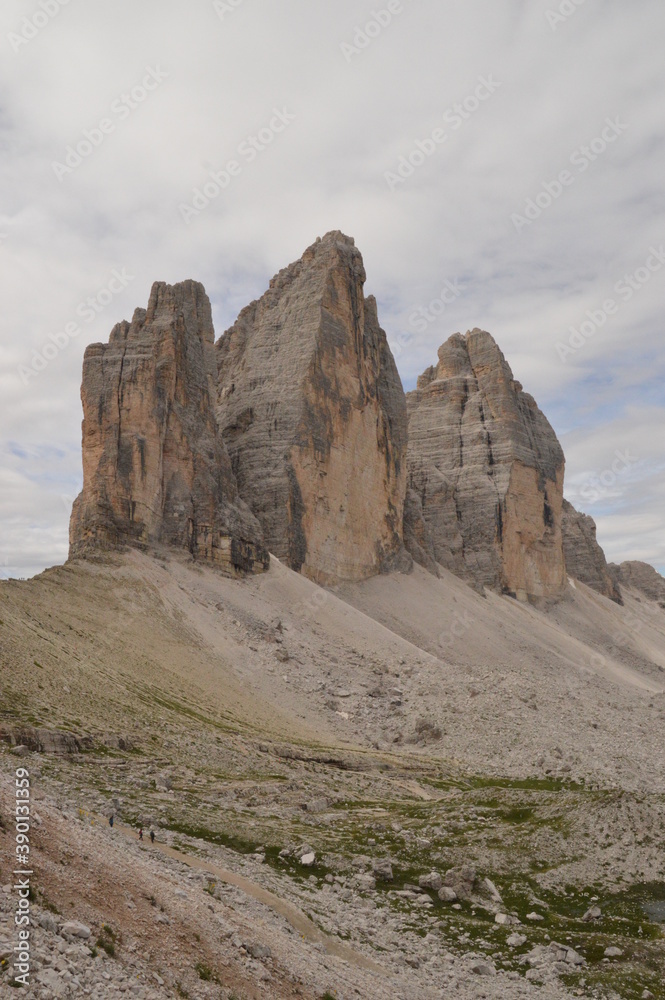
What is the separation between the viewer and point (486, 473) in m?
103

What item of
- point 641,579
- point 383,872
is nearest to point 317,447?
point 383,872

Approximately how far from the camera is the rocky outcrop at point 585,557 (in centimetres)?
12419

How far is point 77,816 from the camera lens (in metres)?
18.6

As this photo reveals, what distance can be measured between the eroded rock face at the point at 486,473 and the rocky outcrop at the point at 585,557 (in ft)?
58.0

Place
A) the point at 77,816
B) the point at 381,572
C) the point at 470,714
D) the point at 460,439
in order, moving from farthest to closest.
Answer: the point at 460,439 < the point at 381,572 < the point at 470,714 < the point at 77,816

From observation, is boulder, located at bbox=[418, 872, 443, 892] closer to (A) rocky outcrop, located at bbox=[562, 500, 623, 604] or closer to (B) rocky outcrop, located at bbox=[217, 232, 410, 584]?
(B) rocky outcrop, located at bbox=[217, 232, 410, 584]

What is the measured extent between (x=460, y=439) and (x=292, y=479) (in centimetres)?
4253

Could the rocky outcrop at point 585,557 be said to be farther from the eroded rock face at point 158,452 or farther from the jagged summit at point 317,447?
the eroded rock face at point 158,452

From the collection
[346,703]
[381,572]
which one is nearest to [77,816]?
[346,703]

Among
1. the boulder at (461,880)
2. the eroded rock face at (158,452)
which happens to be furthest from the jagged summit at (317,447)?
the boulder at (461,880)

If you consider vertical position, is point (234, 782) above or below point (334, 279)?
below

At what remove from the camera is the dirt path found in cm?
1593

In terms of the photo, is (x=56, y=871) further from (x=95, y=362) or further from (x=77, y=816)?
(x=95, y=362)

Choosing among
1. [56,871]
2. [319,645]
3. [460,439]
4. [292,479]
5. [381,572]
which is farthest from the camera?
[460,439]
